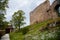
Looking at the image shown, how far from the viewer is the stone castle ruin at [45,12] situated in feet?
111

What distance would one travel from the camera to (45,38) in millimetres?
19766

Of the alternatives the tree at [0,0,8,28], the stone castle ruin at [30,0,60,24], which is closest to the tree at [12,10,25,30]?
the stone castle ruin at [30,0,60,24]

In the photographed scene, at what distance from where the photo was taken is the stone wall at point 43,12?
3464cm

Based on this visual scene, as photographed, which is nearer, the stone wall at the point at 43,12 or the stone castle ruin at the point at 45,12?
the stone castle ruin at the point at 45,12

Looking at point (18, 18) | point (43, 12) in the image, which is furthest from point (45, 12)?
point (18, 18)

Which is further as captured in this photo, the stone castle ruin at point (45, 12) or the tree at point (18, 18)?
the tree at point (18, 18)

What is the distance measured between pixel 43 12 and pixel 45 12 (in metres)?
0.70

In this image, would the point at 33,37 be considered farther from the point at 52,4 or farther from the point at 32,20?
the point at 32,20

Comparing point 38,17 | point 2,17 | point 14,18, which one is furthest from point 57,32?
point 14,18

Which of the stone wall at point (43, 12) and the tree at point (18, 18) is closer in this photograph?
the stone wall at point (43, 12)

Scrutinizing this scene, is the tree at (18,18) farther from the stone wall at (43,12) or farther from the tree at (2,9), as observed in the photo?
the tree at (2,9)

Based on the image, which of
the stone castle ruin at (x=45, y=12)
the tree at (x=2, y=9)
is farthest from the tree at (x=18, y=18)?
the tree at (x=2, y=9)

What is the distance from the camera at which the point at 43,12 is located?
37844 millimetres

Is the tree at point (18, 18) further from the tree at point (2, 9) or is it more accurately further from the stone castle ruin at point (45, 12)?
the tree at point (2, 9)
